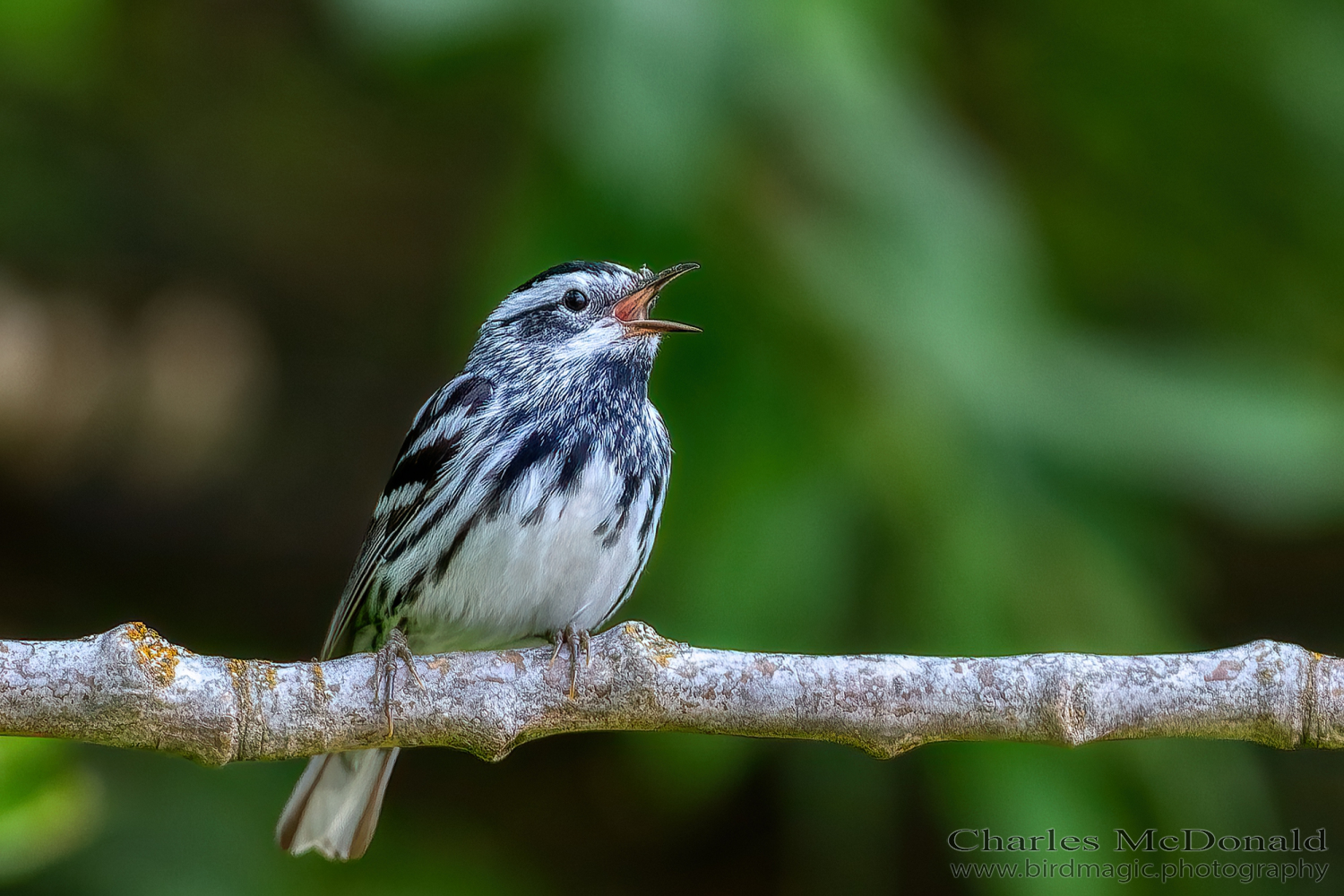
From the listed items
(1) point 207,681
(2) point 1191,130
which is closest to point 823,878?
(1) point 207,681

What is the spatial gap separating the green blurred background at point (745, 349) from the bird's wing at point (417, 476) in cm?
45

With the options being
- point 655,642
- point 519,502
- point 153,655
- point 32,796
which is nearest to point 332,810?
point 32,796

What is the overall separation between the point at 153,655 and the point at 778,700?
127 centimetres

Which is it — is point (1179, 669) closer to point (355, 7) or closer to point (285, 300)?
point (355, 7)

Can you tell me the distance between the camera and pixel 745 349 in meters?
4.24

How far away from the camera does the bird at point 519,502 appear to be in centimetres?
338

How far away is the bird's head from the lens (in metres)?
3.74

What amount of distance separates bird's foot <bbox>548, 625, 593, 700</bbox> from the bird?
1 centimetres

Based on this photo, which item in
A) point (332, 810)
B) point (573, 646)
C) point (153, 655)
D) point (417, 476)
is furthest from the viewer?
point (332, 810)

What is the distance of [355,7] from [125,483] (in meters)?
2.60

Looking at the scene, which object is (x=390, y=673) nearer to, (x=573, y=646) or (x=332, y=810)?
(x=573, y=646)

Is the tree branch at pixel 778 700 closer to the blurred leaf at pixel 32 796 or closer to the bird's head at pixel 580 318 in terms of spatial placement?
the blurred leaf at pixel 32 796

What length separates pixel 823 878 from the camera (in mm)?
5324

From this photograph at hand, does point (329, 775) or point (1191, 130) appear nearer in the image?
point (329, 775)
